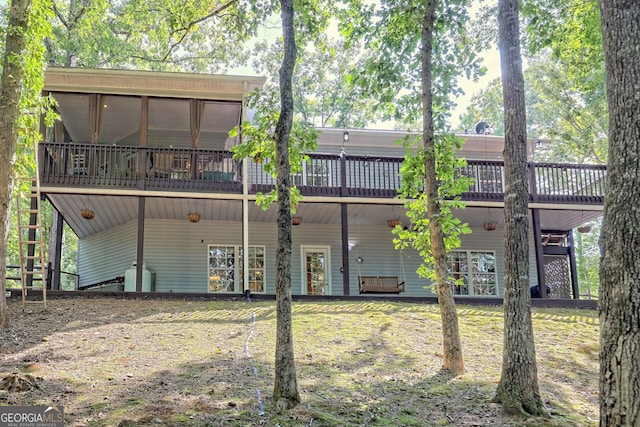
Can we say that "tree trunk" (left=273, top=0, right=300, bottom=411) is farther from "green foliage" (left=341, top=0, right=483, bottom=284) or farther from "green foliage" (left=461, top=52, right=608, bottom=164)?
"green foliage" (left=461, top=52, right=608, bottom=164)

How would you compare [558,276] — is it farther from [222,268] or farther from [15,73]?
[15,73]

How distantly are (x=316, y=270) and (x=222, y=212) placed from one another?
315 cm

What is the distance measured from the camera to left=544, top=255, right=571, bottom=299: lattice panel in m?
17.4

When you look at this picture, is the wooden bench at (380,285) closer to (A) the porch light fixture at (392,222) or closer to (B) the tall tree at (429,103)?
(A) the porch light fixture at (392,222)

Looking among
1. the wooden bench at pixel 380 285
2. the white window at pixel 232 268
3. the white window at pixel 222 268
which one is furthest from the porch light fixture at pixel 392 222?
the white window at pixel 222 268

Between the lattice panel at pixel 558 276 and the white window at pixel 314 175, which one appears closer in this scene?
the white window at pixel 314 175

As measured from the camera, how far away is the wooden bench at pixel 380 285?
48.6 feet

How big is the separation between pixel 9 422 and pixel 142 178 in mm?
8927

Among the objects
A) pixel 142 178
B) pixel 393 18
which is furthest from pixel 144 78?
pixel 393 18

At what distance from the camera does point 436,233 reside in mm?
8406

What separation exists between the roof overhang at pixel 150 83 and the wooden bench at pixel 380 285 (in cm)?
574

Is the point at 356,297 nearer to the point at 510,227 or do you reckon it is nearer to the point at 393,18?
the point at 393,18

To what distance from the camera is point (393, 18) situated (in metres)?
10.4

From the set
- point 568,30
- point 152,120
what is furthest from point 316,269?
point 568,30
